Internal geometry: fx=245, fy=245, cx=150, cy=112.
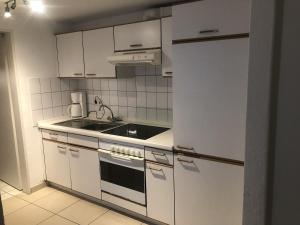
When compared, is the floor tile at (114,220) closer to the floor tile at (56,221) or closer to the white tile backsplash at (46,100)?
the floor tile at (56,221)

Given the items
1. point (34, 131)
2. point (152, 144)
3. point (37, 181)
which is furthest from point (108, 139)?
point (37, 181)

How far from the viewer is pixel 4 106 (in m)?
3.00

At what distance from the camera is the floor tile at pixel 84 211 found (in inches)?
96.7

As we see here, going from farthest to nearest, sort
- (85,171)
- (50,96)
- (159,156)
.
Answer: (50,96) < (85,171) < (159,156)

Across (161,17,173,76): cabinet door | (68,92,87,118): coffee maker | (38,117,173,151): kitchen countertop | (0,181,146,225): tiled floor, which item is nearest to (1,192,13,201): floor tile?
(0,181,146,225): tiled floor

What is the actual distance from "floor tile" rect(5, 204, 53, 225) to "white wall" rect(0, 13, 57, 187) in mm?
409

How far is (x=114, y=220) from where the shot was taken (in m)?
2.43

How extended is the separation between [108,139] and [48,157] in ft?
3.54

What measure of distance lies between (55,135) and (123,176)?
1037 millimetres

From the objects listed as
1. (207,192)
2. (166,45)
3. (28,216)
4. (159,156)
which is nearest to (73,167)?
(28,216)

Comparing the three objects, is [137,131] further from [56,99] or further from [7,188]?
[7,188]

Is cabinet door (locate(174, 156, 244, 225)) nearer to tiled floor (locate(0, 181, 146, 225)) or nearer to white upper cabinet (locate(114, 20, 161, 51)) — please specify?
tiled floor (locate(0, 181, 146, 225))

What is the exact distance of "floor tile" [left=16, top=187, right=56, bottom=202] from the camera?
114 inches

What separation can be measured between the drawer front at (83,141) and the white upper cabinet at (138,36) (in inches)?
38.7
